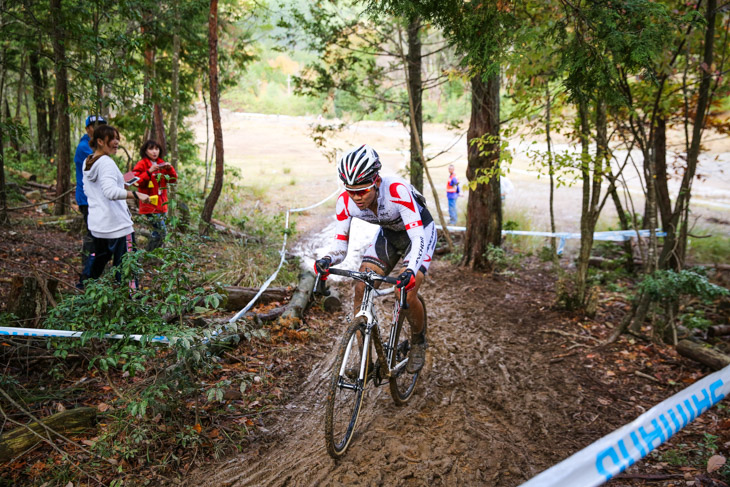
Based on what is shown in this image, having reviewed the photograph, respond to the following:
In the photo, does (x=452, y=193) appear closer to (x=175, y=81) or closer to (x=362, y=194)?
(x=175, y=81)

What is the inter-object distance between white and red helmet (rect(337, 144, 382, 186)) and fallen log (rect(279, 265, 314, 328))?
2.86 meters

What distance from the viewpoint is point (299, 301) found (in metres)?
6.47

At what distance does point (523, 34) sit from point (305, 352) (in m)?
4.29

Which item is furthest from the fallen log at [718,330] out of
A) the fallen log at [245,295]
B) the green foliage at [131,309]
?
the green foliage at [131,309]

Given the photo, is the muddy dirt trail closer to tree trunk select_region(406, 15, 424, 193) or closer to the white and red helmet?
the white and red helmet

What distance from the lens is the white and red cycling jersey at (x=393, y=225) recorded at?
3.90m

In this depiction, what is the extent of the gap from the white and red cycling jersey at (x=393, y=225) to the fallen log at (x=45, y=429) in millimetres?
2300

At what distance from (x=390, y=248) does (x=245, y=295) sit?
8.85 feet

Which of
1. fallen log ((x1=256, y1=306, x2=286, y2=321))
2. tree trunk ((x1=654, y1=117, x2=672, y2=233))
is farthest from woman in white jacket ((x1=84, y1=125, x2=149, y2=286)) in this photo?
tree trunk ((x1=654, y1=117, x2=672, y2=233))

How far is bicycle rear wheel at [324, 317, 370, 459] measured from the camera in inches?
127

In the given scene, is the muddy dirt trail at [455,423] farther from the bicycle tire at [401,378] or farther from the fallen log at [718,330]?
the fallen log at [718,330]

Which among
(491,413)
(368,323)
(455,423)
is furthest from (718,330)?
(368,323)

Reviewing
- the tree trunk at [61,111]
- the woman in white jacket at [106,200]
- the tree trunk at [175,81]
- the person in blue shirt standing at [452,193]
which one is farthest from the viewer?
the person in blue shirt standing at [452,193]

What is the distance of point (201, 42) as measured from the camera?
1121cm
